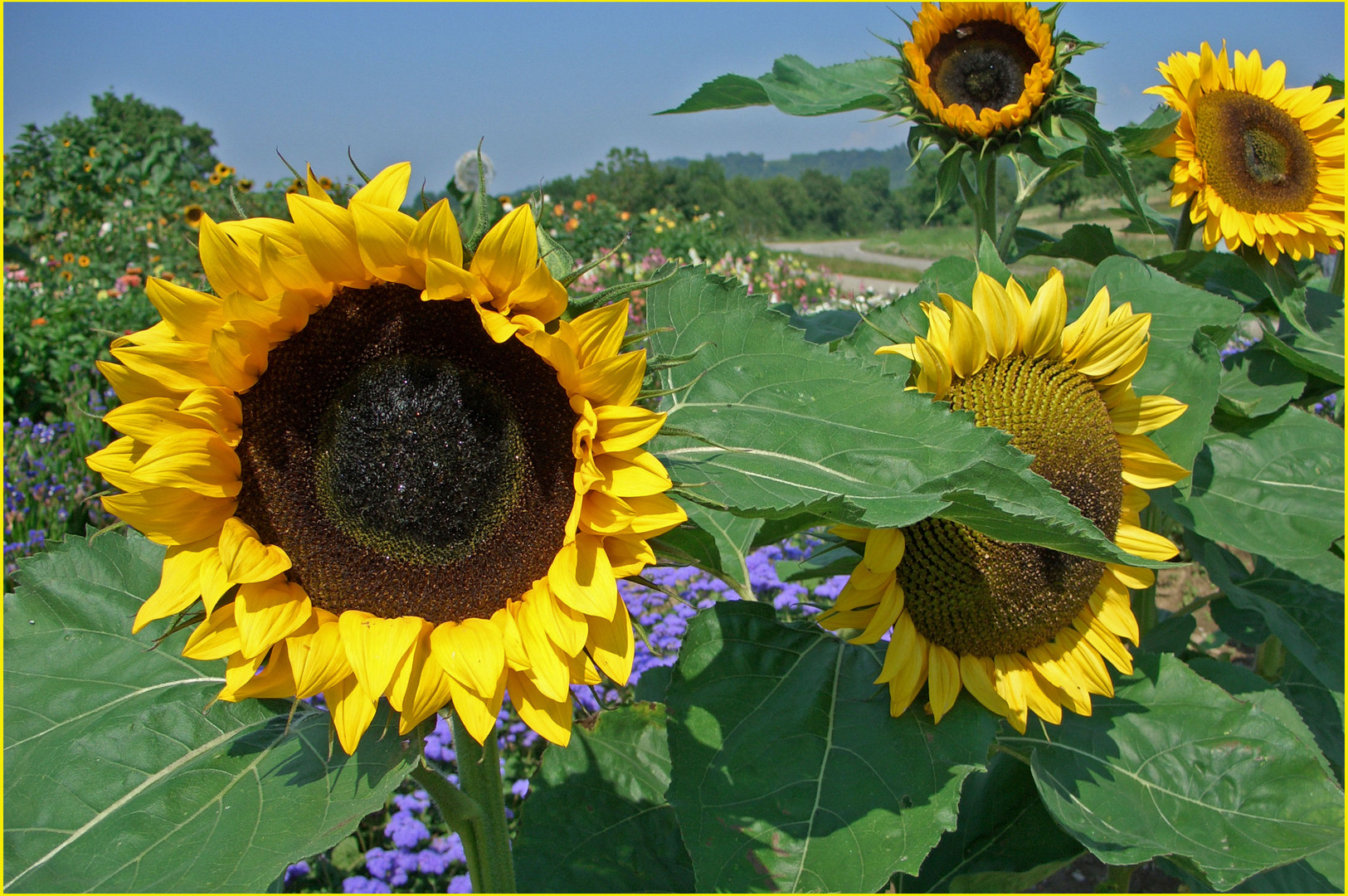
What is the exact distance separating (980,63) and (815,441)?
1.66 m

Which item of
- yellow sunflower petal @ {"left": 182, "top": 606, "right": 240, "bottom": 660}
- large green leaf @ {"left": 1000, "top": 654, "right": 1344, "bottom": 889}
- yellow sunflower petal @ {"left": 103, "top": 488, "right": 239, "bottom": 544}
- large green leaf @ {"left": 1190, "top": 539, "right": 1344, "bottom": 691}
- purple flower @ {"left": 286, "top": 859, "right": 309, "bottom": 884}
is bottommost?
purple flower @ {"left": 286, "top": 859, "right": 309, "bottom": 884}

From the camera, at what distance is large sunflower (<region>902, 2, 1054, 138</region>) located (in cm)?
223

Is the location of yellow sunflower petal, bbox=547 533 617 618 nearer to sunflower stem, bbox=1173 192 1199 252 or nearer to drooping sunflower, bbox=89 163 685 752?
drooping sunflower, bbox=89 163 685 752

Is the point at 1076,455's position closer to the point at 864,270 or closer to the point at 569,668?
the point at 569,668

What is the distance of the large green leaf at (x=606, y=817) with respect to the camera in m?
1.78

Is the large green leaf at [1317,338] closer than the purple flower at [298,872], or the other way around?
the large green leaf at [1317,338]

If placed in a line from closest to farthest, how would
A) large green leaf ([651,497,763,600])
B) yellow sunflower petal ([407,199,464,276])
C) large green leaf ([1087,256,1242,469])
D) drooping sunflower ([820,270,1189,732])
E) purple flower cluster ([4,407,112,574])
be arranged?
1. yellow sunflower petal ([407,199,464,276])
2. large green leaf ([651,497,763,600])
3. drooping sunflower ([820,270,1189,732])
4. large green leaf ([1087,256,1242,469])
5. purple flower cluster ([4,407,112,574])

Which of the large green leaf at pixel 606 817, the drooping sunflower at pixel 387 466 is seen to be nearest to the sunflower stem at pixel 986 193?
the large green leaf at pixel 606 817

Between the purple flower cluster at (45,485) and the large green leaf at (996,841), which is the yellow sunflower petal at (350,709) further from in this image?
the purple flower cluster at (45,485)

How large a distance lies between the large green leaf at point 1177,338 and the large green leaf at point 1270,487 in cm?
21

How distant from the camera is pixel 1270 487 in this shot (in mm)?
2037

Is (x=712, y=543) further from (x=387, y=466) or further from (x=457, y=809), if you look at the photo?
(x=457, y=809)

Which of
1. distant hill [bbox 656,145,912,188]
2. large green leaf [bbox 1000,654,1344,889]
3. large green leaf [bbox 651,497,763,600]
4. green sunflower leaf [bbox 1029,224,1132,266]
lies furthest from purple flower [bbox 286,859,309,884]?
distant hill [bbox 656,145,912,188]

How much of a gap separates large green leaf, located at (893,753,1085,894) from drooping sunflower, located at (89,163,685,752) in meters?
1.17
